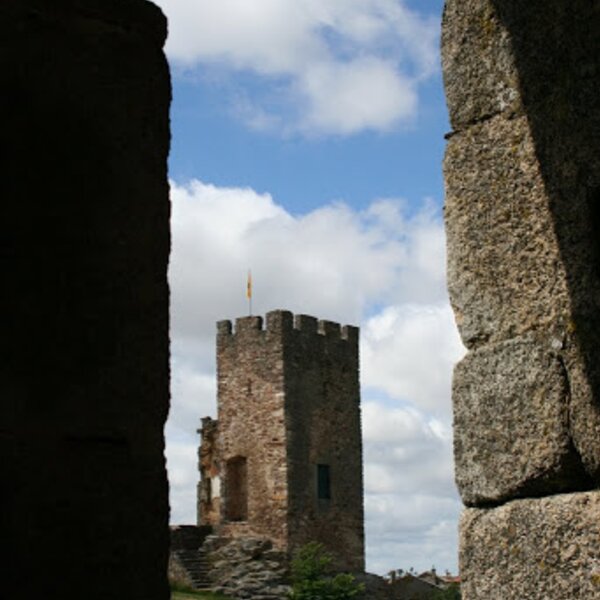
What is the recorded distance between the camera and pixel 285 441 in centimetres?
2956

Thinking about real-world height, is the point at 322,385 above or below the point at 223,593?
above

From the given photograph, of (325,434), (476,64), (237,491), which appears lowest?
(476,64)

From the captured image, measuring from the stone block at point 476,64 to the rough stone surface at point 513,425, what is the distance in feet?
2.20

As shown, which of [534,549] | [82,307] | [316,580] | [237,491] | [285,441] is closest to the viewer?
[82,307]

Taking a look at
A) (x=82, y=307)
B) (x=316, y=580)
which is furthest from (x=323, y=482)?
(x=82, y=307)

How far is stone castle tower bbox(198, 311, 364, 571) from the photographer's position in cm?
2961

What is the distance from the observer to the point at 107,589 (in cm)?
213

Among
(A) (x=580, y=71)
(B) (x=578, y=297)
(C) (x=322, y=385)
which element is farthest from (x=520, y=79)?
(C) (x=322, y=385)

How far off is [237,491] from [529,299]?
2778cm

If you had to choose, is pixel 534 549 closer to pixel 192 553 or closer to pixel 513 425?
pixel 513 425

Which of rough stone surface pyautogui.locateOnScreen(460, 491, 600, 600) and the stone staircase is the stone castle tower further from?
rough stone surface pyautogui.locateOnScreen(460, 491, 600, 600)

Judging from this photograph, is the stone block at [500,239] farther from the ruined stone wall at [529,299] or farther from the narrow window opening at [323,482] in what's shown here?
the narrow window opening at [323,482]

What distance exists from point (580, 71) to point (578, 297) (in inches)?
22.4

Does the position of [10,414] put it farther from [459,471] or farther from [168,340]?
[459,471]
